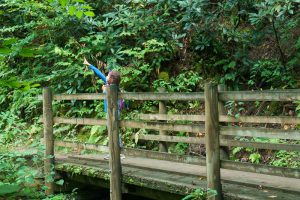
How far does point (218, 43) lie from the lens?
1076 centimetres

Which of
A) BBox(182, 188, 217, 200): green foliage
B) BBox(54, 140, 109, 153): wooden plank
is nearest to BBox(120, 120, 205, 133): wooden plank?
BBox(54, 140, 109, 153): wooden plank

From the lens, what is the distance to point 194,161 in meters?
5.34

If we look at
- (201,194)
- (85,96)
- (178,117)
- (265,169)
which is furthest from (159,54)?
(265,169)

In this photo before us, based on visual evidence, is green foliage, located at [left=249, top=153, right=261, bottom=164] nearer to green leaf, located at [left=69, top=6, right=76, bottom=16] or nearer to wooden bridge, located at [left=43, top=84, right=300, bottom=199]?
wooden bridge, located at [left=43, top=84, right=300, bottom=199]

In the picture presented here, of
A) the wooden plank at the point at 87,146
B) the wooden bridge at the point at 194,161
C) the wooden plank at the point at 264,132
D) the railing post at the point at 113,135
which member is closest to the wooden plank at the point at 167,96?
the wooden bridge at the point at 194,161

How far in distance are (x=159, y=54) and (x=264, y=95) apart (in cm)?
693

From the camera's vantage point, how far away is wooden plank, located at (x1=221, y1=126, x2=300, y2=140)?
4.37m

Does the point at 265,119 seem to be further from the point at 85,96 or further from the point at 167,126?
the point at 85,96

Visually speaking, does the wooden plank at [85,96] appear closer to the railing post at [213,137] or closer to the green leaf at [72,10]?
the railing post at [213,137]

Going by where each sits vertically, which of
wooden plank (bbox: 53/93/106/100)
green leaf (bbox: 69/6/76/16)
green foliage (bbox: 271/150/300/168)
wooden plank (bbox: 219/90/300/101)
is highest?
green leaf (bbox: 69/6/76/16)

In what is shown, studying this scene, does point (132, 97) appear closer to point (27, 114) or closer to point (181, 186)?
point (181, 186)

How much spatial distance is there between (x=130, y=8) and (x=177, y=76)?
256cm

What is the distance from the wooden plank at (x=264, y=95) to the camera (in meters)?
4.28

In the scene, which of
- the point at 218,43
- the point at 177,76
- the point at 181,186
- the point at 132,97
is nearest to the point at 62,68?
the point at 177,76
